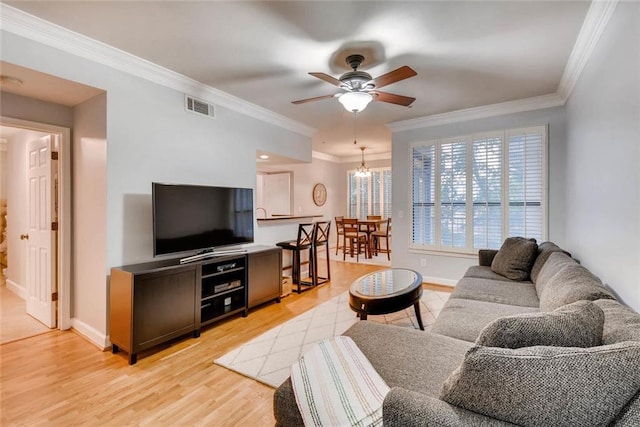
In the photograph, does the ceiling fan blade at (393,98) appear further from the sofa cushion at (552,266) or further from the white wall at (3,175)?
the white wall at (3,175)

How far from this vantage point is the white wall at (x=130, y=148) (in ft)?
8.09

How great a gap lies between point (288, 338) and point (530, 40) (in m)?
3.42

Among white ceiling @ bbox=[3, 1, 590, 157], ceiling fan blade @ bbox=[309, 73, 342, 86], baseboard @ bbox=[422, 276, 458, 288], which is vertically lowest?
baseboard @ bbox=[422, 276, 458, 288]

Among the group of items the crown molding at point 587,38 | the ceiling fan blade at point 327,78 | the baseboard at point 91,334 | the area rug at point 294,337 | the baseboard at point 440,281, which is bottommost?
the area rug at point 294,337

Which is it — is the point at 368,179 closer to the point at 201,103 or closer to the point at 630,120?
the point at 201,103

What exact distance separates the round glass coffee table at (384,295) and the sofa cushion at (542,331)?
5.03 ft

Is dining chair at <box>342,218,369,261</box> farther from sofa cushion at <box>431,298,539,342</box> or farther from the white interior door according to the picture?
the white interior door

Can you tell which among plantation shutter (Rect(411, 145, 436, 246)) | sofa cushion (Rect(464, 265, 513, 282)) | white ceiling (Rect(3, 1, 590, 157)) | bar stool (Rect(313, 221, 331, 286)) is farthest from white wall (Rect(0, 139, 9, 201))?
sofa cushion (Rect(464, 265, 513, 282))

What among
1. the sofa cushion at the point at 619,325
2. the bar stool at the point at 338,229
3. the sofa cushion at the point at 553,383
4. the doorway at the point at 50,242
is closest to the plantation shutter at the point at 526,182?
the sofa cushion at the point at 619,325

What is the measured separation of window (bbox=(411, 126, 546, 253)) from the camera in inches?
158

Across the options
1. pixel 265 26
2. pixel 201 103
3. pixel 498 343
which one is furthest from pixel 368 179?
pixel 498 343

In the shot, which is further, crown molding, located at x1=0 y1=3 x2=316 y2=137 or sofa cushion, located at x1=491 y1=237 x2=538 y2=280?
sofa cushion, located at x1=491 y1=237 x2=538 y2=280

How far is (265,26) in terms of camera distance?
7.55ft

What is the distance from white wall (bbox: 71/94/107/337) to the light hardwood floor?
0.31 metres
